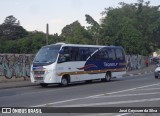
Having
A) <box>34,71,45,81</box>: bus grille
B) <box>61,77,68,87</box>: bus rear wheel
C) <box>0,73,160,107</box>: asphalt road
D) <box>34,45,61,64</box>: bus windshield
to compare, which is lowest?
<box>0,73,160,107</box>: asphalt road

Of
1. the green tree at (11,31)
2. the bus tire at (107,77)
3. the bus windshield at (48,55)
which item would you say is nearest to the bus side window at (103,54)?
the bus tire at (107,77)

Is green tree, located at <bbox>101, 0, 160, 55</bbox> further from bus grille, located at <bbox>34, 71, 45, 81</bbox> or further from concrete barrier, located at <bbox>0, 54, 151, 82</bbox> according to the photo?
bus grille, located at <bbox>34, 71, 45, 81</bbox>

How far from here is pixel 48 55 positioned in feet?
81.8

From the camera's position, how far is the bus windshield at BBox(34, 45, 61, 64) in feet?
80.7

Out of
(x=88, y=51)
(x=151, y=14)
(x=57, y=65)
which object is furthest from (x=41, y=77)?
(x=151, y=14)

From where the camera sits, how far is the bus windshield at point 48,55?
2460 centimetres

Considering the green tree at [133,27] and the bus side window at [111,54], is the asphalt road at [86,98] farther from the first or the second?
the green tree at [133,27]

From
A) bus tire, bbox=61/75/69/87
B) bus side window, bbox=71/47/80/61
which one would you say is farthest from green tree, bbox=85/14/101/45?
bus tire, bbox=61/75/69/87

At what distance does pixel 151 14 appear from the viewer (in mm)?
79688

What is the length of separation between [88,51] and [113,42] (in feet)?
110

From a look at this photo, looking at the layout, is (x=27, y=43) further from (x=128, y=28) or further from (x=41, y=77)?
(x=41, y=77)

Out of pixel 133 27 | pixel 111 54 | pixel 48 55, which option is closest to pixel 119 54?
pixel 111 54

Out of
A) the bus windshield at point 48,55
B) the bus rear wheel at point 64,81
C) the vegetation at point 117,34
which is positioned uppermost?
the vegetation at point 117,34

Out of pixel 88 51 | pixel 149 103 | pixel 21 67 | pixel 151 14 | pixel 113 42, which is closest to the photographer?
pixel 149 103
